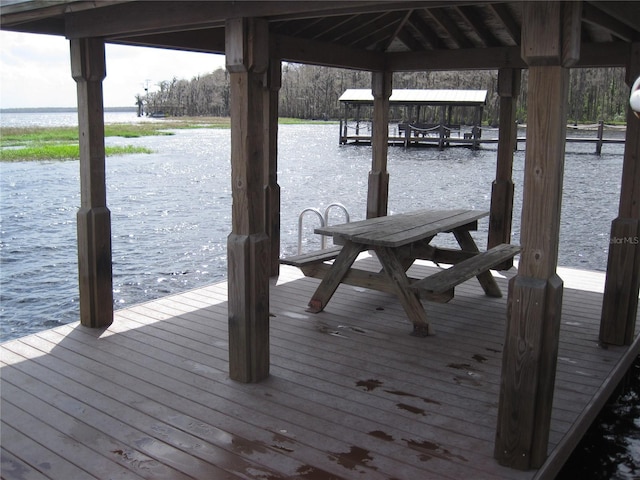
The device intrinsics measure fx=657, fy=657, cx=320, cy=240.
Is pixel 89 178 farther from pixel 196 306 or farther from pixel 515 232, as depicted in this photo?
pixel 515 232

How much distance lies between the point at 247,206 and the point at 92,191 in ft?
5.47

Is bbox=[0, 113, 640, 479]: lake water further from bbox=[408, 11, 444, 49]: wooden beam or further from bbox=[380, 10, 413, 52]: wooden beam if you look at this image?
bbox=[408, 11, 444, 49]: wooden beam

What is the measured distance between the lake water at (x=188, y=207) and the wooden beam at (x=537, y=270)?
3.34 feet

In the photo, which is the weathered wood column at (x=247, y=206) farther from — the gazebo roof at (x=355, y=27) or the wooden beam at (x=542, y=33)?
the wooden beam at (x=542, y=33)

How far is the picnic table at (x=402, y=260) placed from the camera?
5.05 m

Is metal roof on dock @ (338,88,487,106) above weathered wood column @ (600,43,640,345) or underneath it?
above

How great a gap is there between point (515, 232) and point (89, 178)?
40.7 feet

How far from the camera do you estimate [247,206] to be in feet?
13.3

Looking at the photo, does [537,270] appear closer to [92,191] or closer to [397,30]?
[92,191]

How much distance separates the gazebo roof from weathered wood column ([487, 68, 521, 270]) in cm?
28

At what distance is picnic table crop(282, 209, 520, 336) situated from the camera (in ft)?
16.6

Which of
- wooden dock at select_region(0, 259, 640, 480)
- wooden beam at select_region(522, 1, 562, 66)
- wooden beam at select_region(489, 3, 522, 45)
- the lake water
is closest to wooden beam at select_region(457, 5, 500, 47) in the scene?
wooden beam at select_region(489, 3, 522, 45)

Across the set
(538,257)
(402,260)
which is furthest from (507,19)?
(538,257)

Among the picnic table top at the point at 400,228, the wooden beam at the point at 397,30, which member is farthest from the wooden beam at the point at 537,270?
the wooden beam at the point at 397,30
